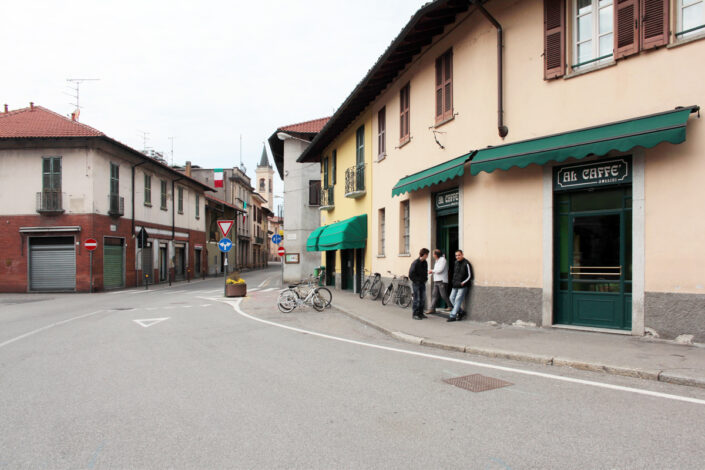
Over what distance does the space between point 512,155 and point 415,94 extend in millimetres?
5461

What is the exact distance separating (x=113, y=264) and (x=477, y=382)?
998 inches

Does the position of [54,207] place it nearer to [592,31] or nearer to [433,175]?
[433,175]

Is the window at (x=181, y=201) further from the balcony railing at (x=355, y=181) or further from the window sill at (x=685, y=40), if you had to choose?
the window sill at (x=685, y=40)

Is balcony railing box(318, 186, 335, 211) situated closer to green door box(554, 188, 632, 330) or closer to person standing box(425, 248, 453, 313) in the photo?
person standing box(425, 248, 453, 313)

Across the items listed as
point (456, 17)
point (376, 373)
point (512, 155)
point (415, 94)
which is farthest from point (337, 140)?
point (376, 373)

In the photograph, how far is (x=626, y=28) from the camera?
8.25m

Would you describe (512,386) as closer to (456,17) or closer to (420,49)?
(456,17)

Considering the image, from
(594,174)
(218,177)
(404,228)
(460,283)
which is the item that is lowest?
(460,283)

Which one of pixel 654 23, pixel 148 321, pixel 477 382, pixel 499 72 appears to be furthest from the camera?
pixel 148 321

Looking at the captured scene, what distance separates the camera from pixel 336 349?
27.0 ft

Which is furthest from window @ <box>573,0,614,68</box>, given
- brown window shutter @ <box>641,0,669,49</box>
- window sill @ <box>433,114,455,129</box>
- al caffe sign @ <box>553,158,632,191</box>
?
window sill @ <box>433,114,455,129</box>

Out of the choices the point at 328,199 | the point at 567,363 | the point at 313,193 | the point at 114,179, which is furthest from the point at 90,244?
the point at 567,363

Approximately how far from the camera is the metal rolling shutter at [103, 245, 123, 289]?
84.6ft

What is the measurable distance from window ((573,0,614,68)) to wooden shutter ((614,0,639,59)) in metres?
0.16
